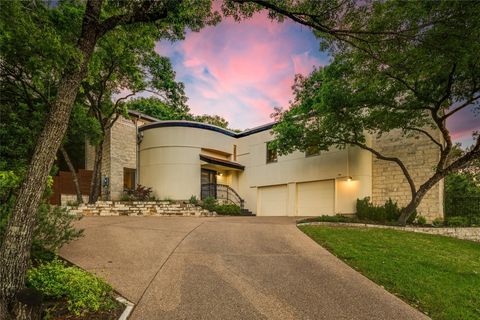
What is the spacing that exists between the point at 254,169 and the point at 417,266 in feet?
44.6

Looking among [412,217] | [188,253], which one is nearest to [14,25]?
[188,253]

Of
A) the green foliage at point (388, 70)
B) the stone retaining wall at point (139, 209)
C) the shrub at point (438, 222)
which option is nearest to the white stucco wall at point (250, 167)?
the green foliage at point (388, 70)

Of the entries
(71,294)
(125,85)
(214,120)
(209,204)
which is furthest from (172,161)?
(214,120)

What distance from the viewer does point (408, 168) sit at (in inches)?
520

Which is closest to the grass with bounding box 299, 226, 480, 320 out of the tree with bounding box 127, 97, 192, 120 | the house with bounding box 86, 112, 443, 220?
the house with bounding box 86, 112, 443, 220

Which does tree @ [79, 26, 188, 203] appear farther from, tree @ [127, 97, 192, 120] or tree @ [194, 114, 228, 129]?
tree @ [194, 114, 228, 129]

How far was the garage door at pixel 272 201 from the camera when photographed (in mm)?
17594

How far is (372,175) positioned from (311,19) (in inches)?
450

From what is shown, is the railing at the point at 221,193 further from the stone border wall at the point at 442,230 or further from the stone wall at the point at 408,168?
the stone wall at the point at 408,168

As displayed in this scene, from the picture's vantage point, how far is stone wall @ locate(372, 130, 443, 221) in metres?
12.6

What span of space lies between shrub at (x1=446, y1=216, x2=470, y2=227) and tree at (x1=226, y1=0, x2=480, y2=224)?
7.11ft

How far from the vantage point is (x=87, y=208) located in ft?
42.1

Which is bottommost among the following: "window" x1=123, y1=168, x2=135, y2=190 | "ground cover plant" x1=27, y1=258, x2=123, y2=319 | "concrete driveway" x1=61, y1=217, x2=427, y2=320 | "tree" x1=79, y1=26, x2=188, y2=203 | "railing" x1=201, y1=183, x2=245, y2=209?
"concrete driveway" x1=61, y1=217, x2=427, y2=320

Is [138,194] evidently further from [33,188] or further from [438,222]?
[438,222]
